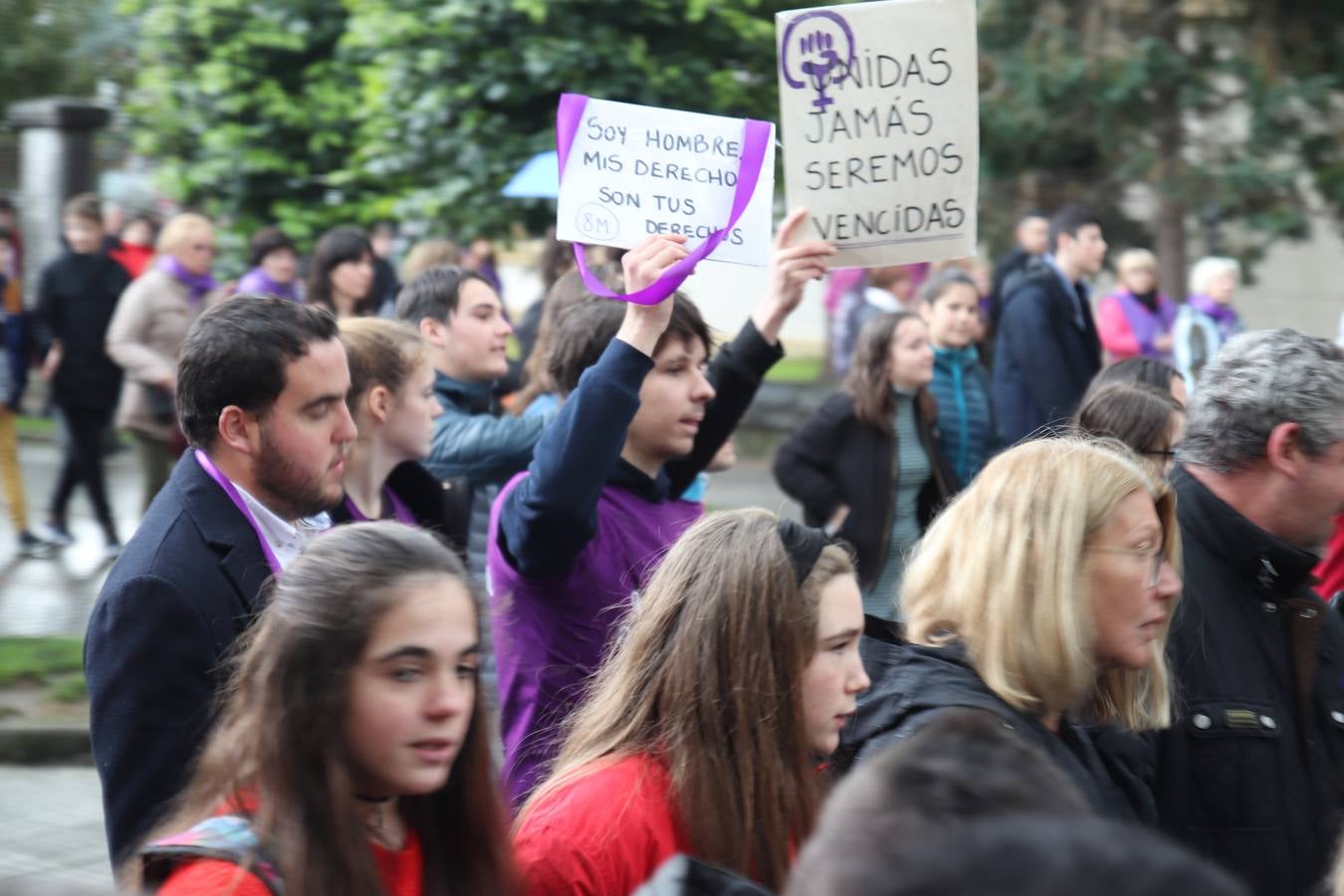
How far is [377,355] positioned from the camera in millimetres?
4297

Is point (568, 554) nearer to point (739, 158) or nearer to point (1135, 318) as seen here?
point (739, 158)

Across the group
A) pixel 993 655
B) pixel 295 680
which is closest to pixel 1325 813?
pixel 993 655

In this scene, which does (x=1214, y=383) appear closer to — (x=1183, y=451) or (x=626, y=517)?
(x=1183, y=451)

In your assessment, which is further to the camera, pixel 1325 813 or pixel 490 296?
pixel 490 296

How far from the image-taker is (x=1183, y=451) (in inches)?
137

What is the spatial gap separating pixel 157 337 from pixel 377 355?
5476 millimetres

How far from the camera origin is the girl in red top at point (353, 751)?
2115 mm

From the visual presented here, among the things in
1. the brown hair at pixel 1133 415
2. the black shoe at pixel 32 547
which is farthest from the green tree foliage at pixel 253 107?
the brown hair at pixel 1133 415

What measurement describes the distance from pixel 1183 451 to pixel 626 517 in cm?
123

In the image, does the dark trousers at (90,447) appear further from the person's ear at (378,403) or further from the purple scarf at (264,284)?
the person's ear at (378,403)

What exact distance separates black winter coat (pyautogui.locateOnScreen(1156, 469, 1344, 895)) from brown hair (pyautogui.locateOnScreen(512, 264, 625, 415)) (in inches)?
61.9

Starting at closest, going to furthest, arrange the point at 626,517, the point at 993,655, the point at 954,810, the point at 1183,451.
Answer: the point at 954,810 → the point at 993,655 → the point at 1183,451 → the point at 626,517

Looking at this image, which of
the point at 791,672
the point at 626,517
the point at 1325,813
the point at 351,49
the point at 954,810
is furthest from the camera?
the point at 351,49

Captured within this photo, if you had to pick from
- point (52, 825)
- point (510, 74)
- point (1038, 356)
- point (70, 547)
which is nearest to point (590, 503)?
point (52, 825)
